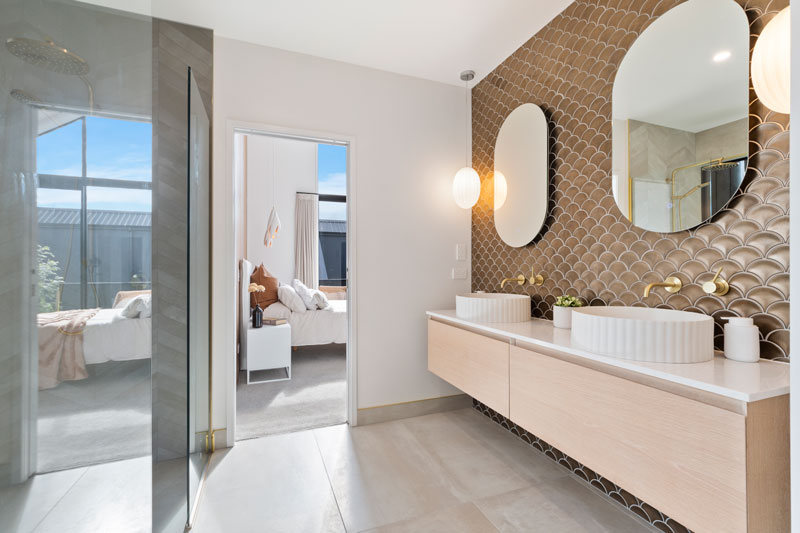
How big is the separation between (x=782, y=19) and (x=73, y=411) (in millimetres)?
2095

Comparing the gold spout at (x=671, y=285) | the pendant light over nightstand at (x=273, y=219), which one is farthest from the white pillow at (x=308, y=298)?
the gold spout at (x=671, y=285)

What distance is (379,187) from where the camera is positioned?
2662 millimetres

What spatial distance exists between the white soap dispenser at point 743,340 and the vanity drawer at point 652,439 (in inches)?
14.0

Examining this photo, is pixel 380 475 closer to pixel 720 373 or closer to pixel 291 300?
pixel 720 373

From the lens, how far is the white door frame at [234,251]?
2.28 metres

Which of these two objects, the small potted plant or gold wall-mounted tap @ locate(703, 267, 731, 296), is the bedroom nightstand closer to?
the small potted plant

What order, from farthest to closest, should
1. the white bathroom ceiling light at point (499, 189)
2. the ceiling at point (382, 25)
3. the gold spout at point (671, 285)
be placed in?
the white bathroom ceiling light at point (499, 189)
the ceiling at point (382, 25)
the gold spout at point (671, 285)

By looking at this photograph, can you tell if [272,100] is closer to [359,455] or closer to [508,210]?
[508,210]

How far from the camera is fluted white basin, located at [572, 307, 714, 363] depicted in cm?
120

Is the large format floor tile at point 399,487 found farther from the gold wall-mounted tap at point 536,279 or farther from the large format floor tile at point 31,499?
the large format floor tile at point 31,499

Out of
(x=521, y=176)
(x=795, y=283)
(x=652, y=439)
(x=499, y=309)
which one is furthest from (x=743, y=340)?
(x=521, y=176)

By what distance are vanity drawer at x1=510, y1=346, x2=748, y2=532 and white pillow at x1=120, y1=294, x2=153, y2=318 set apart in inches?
59.0

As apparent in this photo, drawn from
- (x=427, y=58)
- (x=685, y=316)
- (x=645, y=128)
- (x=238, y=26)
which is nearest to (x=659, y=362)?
(x=685, y=316)

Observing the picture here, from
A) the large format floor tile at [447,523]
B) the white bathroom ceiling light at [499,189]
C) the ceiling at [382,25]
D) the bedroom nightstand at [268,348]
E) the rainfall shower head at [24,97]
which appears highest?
the ceiling at [382,25]
